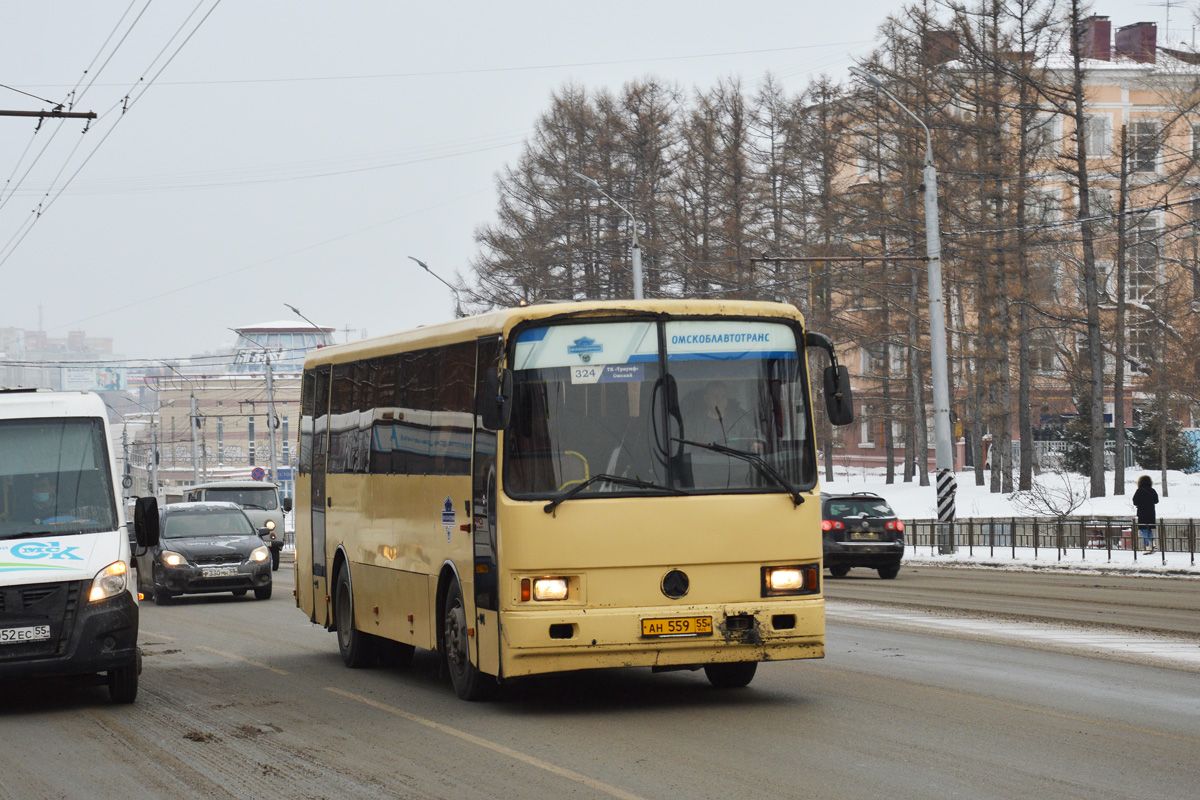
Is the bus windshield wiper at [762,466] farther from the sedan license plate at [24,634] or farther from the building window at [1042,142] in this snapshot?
the building window at [1042,142]

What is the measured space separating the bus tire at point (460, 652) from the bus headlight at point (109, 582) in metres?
2.35

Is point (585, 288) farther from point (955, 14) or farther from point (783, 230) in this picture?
point (955, 14)

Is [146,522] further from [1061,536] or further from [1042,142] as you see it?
[1042,142]

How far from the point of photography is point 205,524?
26250 millimetres

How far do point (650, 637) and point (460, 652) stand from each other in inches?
67.6

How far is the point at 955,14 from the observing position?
4438cm

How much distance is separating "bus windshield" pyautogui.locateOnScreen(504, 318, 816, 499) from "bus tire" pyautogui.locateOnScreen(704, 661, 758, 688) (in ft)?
5.79

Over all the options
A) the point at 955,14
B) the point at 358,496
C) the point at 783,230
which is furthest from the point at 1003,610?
the point at 783,230

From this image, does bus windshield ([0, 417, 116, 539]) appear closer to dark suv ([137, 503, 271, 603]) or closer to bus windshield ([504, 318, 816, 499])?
bus windshield ([504, 318, 816, 499])

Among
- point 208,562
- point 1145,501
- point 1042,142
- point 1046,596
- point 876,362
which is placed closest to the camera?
point 1046,596

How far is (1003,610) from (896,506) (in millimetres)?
33927

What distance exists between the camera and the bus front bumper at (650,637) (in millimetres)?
10109

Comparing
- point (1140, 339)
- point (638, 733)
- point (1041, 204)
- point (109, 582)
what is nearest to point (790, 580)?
point (638, 733)

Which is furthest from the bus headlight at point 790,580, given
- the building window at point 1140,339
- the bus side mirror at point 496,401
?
the building window at point 1140,339
